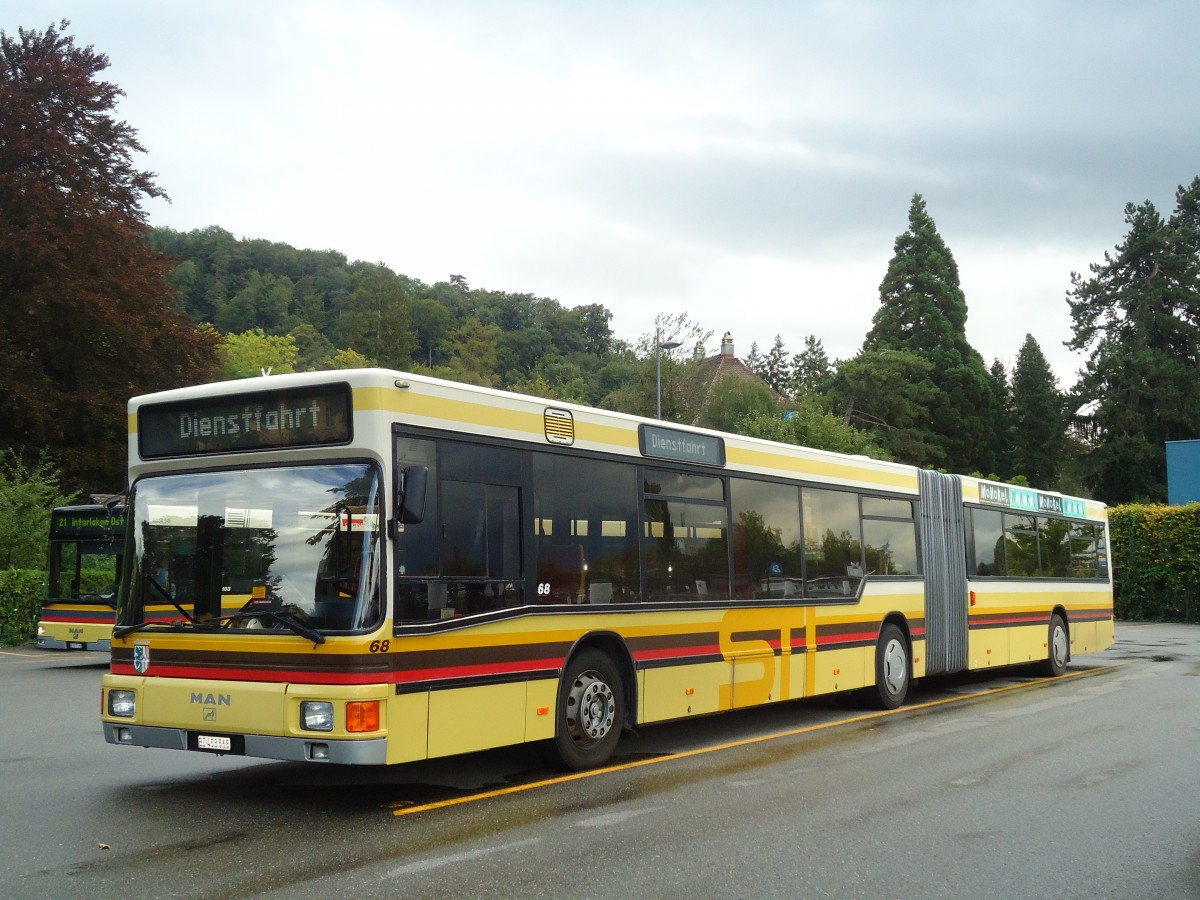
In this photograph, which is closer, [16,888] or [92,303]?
[16,888]

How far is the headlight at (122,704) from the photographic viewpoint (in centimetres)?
823

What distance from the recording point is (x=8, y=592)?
26.0 metres

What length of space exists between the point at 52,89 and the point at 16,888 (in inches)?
1236

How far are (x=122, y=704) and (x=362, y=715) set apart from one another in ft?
6.78

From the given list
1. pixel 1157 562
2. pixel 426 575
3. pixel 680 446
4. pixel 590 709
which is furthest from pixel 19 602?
pixel 1157 562

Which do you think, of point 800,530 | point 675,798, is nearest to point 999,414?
point 800,530

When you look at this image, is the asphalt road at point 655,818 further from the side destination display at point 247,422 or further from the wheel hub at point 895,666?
the side destination display at point 247,422

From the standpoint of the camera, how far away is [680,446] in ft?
36.3

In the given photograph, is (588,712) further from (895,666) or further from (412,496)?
(895,666)

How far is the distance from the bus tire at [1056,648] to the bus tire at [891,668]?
16.1 feet

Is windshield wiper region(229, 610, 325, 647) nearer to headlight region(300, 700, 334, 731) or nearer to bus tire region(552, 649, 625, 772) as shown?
headlight region(300, 700, 334, 731)

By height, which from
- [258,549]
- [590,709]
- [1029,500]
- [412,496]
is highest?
[1029,500]

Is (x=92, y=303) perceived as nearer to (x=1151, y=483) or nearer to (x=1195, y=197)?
(x=1151, y=483)

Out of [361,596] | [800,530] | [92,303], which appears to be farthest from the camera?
[92,303]
